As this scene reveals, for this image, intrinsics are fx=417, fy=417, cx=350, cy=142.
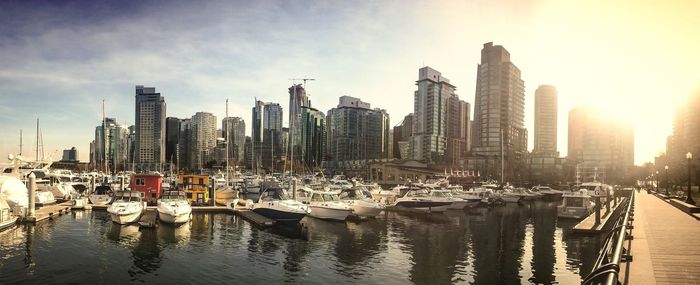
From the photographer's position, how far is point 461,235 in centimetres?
3641

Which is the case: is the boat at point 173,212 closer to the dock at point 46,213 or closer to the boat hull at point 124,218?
the boat hull at point 124,218

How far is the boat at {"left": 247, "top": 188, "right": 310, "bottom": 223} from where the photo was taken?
126 ft

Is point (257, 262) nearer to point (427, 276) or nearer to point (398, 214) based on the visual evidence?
point (427, 276)

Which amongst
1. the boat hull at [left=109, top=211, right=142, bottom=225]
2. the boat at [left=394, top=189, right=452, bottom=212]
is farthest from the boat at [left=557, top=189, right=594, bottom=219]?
the boat hull at [left=109, top=211, right=142, bottom=225]

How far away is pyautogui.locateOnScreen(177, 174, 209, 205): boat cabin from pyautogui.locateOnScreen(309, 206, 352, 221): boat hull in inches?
668

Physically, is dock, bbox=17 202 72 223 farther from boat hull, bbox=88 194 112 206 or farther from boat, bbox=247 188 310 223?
boat, bbox=247 188 310 223

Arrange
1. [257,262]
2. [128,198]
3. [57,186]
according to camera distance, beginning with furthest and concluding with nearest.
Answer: [57,186] → [128,198] → [257,262]

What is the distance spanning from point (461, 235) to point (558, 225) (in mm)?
15045

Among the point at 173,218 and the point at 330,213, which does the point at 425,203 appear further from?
the point at 173,218

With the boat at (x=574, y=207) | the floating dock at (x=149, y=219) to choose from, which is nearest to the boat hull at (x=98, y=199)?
the floating dock at (x=149, y=219)

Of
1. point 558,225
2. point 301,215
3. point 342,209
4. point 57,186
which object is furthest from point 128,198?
point 558,225

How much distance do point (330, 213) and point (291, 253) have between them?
15784mm

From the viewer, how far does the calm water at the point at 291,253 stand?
22.0 meters

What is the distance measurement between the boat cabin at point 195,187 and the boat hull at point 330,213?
1697 centimetres
